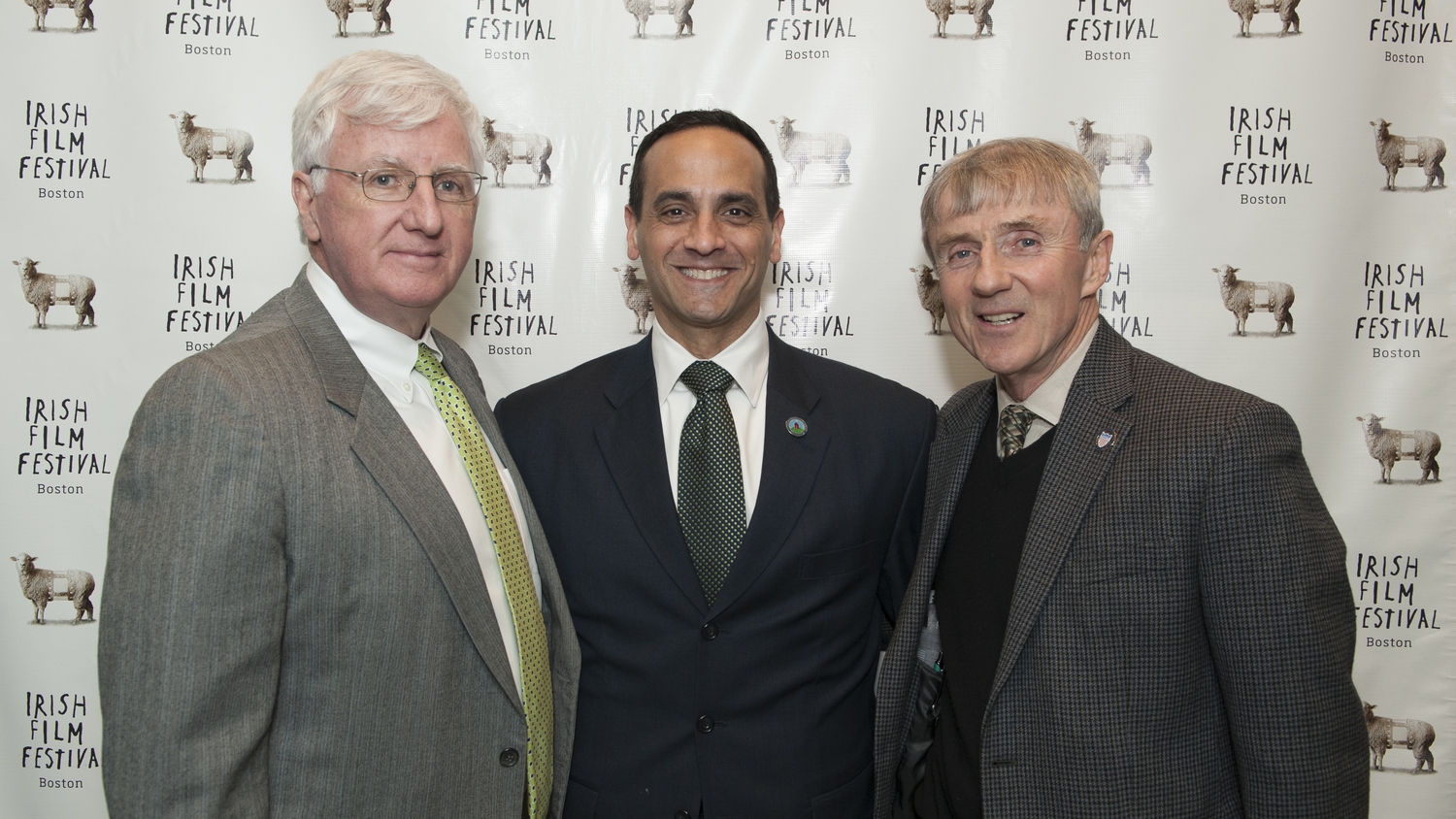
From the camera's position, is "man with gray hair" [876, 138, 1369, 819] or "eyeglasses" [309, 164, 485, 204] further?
"eyeglasses" [309, 164, 485, 204]

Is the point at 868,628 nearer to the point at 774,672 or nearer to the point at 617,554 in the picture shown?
the point at 774,672

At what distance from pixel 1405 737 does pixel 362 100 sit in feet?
10.4

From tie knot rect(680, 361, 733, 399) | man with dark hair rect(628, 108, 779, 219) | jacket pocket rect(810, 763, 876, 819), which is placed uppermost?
man with dark hair rect(628, 108, 779, 219)

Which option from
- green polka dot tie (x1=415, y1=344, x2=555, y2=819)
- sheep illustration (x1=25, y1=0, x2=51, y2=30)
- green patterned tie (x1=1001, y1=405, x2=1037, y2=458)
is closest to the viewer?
green polka dot tie (x1=415, y1=344, x2=555, y2=819)

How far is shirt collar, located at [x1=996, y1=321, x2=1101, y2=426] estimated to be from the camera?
150 cm

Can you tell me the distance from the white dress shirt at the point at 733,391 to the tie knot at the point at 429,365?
46 centimetres

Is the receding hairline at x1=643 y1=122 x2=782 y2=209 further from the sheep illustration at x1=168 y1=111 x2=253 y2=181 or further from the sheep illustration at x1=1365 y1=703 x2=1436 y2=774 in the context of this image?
the sheep illustration at x1=1365 y1=703 x2=1436 y2=774

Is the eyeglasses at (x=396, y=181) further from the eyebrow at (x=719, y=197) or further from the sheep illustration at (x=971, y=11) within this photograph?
the sheep illustration at (x=971, y=11)

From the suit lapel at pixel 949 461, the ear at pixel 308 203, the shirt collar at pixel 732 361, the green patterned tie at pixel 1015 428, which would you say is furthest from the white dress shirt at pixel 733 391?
the ear at pixel 308 203

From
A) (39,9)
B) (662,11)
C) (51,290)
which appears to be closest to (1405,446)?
(662,11)

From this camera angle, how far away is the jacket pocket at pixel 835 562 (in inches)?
64.7

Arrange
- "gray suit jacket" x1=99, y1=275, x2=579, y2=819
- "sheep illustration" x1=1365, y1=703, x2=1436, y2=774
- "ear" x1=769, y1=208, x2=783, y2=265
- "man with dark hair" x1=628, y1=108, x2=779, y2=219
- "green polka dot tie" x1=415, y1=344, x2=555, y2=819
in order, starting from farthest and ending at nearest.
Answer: "sheep illustration" x1=1365, y1=703, x2=1436, y2=774 → "ear" x1=769, y1=208, x2=783, y2=265 → "man with dark hair" x1=628, y1=108, x2=779, y2=219 → "green polka dot tie" x1=415, y1=344, x2=555, y2=819 → "gray suit jacket" x1=99, y1=275, x2=579, y2=819

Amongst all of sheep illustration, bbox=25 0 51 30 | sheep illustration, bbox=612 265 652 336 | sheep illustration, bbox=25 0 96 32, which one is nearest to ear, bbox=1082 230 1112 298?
sheep illustration, bbox=612 265 652 336

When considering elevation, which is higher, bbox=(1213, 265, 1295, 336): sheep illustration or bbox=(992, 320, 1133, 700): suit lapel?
bbox=(1213, 265, 1295, 336): sheep illustration
